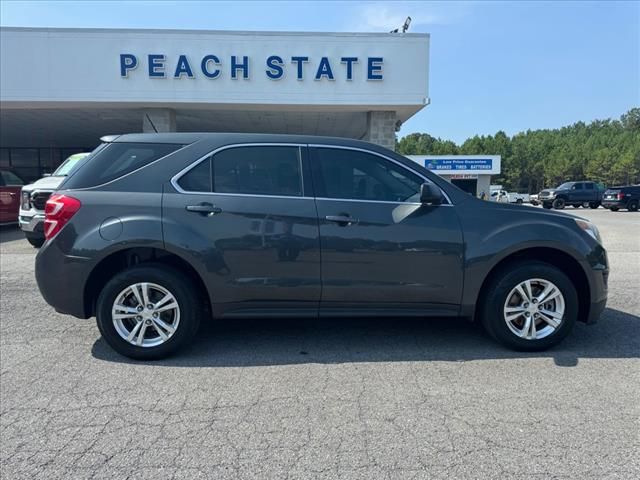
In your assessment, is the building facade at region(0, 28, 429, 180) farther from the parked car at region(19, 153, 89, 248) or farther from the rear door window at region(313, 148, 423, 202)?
the rear door window at region(313, 148, 423, 202)

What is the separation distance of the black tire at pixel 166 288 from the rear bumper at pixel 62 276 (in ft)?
0.66

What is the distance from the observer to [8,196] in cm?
1198

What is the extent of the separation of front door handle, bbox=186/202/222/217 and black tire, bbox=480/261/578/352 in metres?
2.49

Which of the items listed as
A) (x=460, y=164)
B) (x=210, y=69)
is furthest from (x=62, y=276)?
(x=460, y=164)

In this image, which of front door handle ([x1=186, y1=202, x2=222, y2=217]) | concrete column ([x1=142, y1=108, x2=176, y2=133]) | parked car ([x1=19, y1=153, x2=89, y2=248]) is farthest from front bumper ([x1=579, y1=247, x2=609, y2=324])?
concrete column ([x1=142, y1=108, x2=176, y2=133])

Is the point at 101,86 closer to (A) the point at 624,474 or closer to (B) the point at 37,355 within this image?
(B) the point at 37,355

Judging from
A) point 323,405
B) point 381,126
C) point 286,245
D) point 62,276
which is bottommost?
point 323,405

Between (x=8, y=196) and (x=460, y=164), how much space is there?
123 feet

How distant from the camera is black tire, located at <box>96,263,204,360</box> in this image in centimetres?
365

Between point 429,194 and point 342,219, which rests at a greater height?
point 429,194

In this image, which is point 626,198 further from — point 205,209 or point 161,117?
point 205,209

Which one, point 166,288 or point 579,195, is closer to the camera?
point 166,288

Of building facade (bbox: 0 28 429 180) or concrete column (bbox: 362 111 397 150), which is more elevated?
building facade (bbox: 0 28 429 180)

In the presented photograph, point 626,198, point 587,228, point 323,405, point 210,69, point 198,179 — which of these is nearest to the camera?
point 323,405
